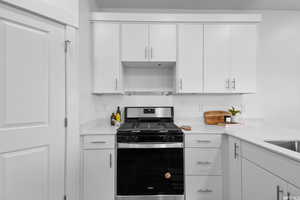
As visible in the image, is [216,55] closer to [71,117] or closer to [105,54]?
[105,54]

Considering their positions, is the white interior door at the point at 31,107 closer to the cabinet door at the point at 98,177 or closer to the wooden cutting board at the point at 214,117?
the cabinet door at the point at 98,177

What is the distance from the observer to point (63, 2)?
1.74 metres

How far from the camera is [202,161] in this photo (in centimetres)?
201

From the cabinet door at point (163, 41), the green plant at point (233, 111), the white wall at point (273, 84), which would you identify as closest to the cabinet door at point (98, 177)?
the white wall at point (273, 84)

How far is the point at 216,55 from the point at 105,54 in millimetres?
1506

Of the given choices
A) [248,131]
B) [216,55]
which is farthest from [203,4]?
[248,131]

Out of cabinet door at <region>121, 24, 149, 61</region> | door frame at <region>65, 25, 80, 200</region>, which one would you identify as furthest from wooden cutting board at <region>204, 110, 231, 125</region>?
door frame at <region>65, 25, 80, 200</region>

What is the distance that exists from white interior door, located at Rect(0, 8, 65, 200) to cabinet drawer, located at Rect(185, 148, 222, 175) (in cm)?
135

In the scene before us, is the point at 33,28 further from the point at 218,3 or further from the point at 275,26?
the point at 275,26

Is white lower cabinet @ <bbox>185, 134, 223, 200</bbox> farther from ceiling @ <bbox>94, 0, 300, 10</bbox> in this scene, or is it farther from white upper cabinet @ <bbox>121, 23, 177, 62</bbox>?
ceiling @ <bbox>94, 0, 300, 10</bbox>

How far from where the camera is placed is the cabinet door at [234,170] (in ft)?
5.49

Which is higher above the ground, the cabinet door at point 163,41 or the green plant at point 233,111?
the cabinet door at point 163,41

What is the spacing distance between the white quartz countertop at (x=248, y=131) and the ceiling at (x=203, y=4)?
174 cm

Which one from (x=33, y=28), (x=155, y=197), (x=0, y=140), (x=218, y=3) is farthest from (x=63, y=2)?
(x=155, y=197)
